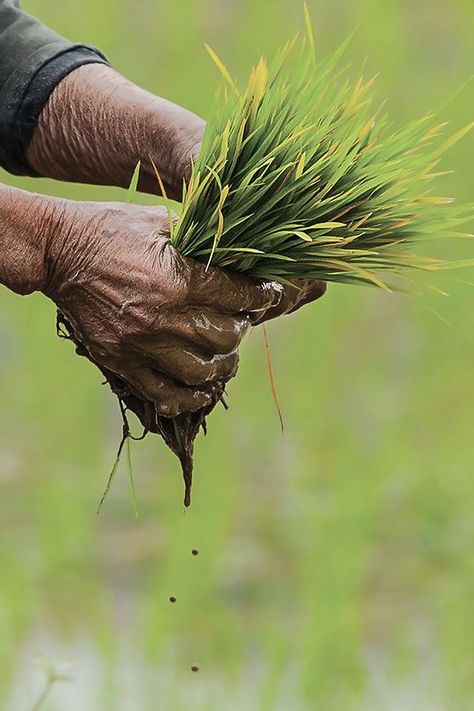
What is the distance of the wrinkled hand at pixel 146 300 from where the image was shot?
5.16 feet

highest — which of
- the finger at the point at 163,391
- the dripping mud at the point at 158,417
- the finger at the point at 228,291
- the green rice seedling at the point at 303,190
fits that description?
the green rice seedling at the point at 303,190

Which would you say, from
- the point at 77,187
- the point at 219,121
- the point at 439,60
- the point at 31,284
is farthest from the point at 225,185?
the point at 439,60

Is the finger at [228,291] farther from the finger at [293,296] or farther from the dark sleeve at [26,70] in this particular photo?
the dark sleeve at [26,70]

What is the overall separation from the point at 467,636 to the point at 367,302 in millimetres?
1609

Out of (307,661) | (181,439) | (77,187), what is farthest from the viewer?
(77,187)

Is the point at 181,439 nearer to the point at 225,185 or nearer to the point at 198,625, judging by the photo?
the point at 225,185

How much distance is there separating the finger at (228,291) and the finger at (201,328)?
1cm

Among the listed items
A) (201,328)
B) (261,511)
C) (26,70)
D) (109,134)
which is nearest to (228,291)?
(201,328)

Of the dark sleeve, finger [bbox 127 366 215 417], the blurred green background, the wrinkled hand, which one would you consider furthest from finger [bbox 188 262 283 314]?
the blurred green background

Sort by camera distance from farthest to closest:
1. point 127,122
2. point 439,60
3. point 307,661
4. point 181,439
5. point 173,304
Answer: point 439,60, point 307,661, point 127,122, point 181,439, point 173,304

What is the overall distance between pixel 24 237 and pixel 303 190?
322mm

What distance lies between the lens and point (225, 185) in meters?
1.60

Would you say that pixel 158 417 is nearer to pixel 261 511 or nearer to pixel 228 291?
pixel 228 291

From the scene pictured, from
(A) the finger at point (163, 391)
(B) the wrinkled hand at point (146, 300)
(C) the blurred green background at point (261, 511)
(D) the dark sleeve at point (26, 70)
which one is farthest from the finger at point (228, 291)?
(C) the blurred green background at point (261, 511)
